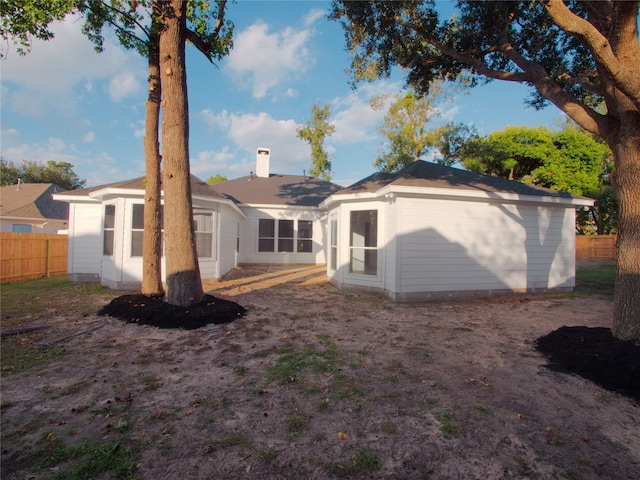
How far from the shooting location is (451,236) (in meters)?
8.13

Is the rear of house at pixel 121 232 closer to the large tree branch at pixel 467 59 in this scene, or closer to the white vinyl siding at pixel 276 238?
the white vinyl siding at pixel 276 238

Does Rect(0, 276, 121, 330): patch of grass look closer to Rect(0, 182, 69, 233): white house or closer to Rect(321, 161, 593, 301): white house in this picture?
Rect(321, 161, 593, 301): white house

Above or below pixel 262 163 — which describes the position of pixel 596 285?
below

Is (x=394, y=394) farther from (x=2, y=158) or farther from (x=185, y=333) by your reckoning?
(x=2, y=158)

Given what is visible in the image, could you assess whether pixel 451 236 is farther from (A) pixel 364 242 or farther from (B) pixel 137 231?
(B) pixel 137 231

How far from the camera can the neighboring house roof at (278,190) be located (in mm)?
16219

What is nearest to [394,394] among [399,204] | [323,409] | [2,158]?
[323,409]

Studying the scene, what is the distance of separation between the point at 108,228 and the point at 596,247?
26900mm

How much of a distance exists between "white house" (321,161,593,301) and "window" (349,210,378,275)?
3cm

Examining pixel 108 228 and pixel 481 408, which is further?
pixel 108 228

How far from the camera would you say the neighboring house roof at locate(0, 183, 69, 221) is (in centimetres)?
1942

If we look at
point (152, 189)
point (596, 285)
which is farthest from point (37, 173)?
point (596, 285)

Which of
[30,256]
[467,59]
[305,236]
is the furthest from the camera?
[305,236]

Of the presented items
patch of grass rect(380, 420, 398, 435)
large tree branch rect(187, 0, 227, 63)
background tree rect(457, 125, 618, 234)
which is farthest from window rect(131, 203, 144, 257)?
background tree rect(457, 125, 618, 234)
